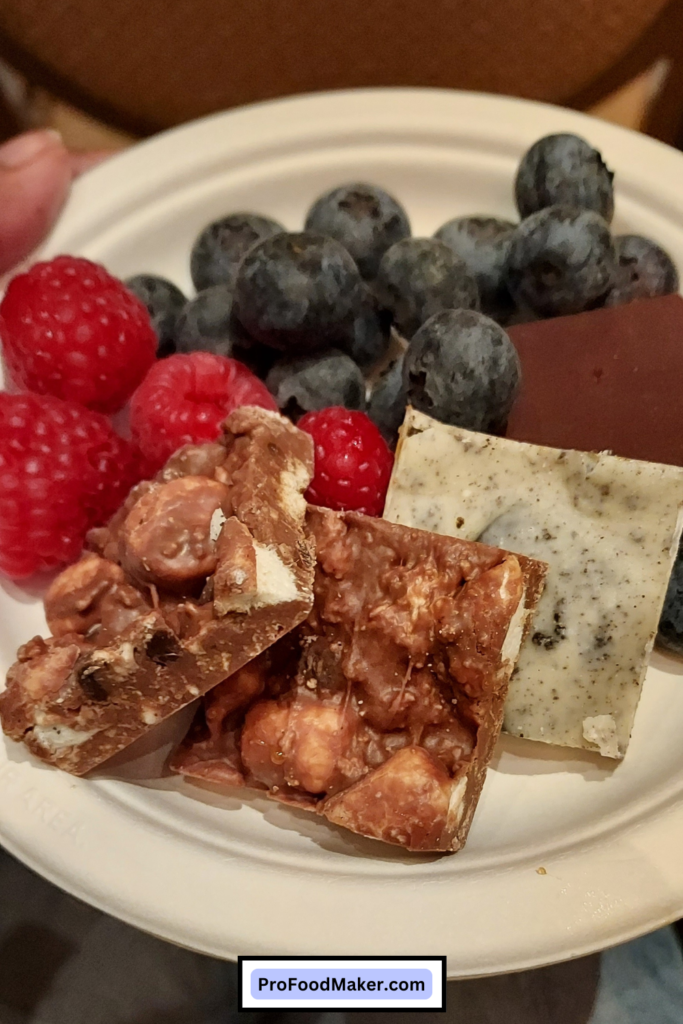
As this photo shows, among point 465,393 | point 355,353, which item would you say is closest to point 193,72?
A: point 355,353

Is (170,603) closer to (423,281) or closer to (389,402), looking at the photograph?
(389,402)

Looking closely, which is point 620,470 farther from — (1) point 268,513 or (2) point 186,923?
(2) point 186,923

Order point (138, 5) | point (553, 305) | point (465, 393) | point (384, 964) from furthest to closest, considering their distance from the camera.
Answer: point (138, 5)
point (553, 305)
point (465, 393)
point (384, 964)

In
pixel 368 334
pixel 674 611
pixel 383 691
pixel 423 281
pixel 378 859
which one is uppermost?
pixel 423 281

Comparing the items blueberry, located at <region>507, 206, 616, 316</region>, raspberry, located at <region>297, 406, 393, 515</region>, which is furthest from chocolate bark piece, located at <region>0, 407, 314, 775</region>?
blueberry, located at <region>507, 206, 616, 316</region>

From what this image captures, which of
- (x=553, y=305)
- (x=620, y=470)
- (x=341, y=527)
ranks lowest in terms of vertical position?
(x=341, y=527)

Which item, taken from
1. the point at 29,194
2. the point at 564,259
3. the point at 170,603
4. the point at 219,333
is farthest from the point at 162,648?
the point at 29,194

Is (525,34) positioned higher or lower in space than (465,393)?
higher
